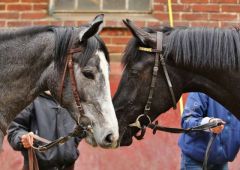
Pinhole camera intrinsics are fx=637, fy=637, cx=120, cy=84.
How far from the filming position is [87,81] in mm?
4352

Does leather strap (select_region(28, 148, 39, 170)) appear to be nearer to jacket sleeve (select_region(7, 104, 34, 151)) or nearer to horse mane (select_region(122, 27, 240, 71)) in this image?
jacket sleeve (select_region(7, 104, 34, 151))

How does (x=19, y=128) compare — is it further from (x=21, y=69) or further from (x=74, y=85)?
(x=74, y=85)

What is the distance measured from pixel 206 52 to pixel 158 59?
33 cm

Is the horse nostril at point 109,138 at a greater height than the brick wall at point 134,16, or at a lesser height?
lesser

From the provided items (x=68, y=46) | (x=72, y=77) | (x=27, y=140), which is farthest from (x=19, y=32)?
(x=27, y=140)

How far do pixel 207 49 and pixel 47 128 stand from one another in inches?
72.8

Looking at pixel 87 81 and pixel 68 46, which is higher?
pixel 68 46

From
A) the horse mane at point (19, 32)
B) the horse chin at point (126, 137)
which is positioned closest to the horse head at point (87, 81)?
the horse mane at point (19, 32)

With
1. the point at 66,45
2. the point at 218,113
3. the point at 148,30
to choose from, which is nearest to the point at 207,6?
the point at 218,113

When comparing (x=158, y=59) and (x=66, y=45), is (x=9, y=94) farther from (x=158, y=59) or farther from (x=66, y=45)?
(x=158, y=59)

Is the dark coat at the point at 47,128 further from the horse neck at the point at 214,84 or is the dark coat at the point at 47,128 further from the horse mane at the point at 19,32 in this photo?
the horse neck at the point at 214,84

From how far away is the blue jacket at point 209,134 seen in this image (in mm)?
5277

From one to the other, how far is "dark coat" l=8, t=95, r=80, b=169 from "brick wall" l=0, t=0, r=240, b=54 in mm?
1473

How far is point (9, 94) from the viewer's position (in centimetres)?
445
